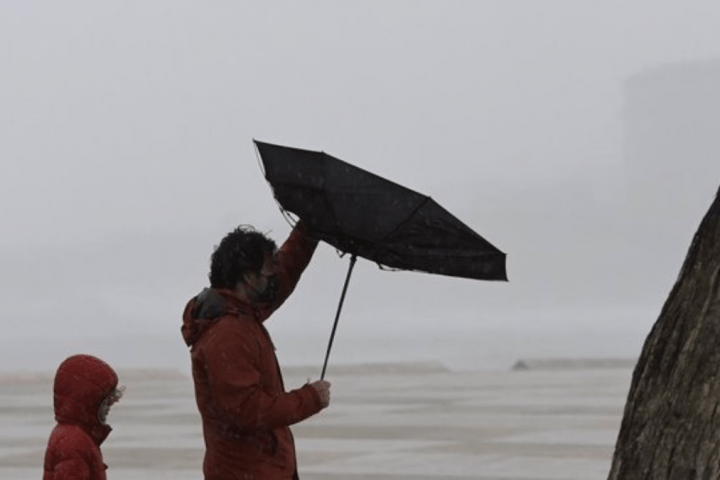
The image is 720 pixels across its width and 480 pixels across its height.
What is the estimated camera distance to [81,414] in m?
6.18

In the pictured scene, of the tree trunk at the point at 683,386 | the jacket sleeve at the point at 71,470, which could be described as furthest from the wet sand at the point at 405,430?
the tree trunk at the point at 683,386

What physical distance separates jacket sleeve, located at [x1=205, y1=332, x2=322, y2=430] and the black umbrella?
490mm

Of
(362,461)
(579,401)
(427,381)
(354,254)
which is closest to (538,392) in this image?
(579,401)

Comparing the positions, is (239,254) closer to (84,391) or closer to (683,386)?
(84,391)

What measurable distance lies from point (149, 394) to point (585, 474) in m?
14.6

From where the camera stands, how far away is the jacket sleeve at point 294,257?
637cm

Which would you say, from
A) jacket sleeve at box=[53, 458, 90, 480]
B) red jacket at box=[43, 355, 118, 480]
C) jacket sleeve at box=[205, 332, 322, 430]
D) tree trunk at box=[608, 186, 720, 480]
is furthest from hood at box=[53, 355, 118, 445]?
tree trunk at box=[608, 186, 720, 480]

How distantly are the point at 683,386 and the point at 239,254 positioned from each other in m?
1.63

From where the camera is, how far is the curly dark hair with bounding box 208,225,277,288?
5887 mm

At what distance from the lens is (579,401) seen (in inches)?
839

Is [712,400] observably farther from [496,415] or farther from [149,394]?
[149,394]

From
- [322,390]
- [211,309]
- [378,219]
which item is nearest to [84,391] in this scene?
[211,309]

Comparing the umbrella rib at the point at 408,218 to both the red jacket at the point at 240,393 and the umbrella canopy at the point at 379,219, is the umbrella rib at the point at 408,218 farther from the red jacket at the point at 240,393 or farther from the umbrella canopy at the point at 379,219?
the red jacket at the point at 240,393

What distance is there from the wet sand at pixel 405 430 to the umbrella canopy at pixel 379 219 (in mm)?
6648
